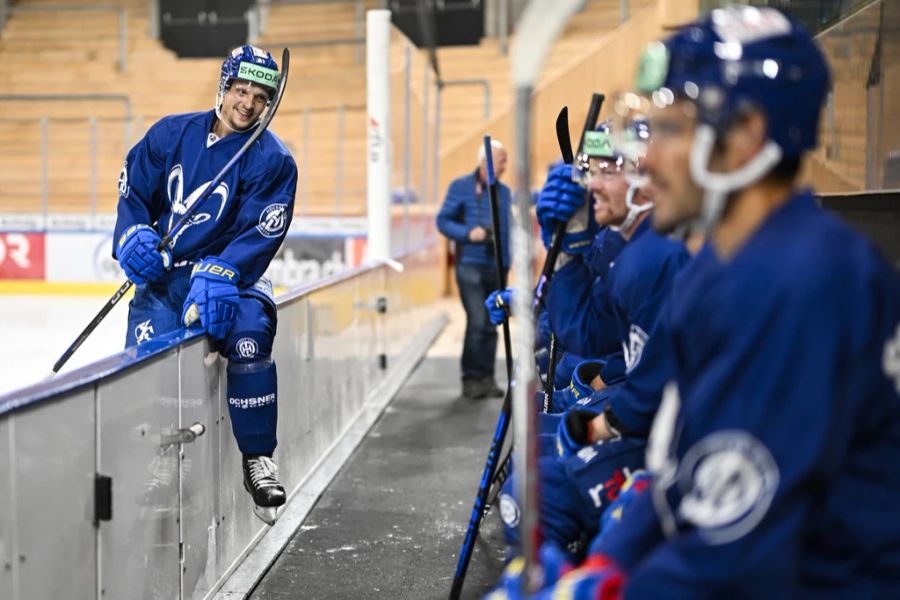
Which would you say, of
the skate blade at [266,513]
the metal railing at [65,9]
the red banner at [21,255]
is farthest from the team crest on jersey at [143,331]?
the metal railing at [65,9]

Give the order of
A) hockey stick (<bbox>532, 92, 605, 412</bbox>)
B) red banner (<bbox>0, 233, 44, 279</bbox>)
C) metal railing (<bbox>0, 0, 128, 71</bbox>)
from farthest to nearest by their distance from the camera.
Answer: metal railing (<bbox>0, 0, 128, 71</bbox>) → red banner (<bbox>0, 233, 44, 279</bbox>) → hockey stick (<bbox>532, 92, 605, 412</bbox>)

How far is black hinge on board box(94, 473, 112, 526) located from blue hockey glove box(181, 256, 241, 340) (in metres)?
0.79

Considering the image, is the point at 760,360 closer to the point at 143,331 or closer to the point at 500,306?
the point at 500,306

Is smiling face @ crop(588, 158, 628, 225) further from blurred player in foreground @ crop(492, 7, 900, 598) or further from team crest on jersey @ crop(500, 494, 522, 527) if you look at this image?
blurred player in foreground @ crop(492, 7, 900, 598)

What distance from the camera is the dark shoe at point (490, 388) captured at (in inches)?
260

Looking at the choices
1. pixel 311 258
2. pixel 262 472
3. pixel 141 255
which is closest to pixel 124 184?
pixel 141 255

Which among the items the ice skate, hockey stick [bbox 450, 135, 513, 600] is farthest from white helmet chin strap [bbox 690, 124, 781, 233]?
the ice skate

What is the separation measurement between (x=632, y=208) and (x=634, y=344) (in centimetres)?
45

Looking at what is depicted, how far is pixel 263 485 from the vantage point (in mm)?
3160

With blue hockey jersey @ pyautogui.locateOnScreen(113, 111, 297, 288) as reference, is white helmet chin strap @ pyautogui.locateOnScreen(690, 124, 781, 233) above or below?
above

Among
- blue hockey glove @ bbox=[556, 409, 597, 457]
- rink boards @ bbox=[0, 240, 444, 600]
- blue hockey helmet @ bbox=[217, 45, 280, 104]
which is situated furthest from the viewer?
blue hockey helmet @ bbox=[217, 45, 280, 104]

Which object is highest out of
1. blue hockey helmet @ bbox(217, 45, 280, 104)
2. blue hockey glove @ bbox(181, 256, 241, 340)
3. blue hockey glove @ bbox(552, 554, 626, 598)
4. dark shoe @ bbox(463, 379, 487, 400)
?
blue hockey helmet @ bbox(217, 45, 280, 104)

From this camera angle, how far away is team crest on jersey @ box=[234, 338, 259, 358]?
309 cm

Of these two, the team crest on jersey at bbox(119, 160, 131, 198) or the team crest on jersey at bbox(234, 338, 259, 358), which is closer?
the team crest on jersey at bbox(234, 338, 259, 358)
